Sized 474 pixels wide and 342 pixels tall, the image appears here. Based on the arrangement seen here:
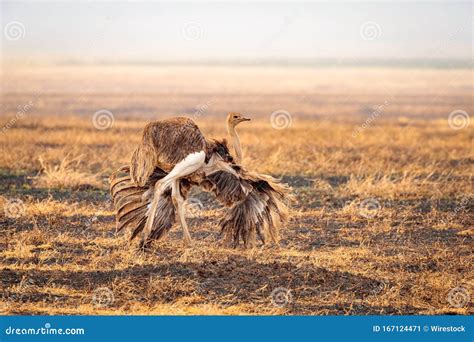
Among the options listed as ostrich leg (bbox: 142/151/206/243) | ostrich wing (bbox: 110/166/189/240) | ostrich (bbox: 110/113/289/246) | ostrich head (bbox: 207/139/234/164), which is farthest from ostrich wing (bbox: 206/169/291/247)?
ostrich wing (bbox: 110/166/189/240)

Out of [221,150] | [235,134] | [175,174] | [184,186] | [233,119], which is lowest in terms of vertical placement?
[184,186]

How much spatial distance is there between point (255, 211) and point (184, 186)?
91 centimetres

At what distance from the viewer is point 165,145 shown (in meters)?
11.2

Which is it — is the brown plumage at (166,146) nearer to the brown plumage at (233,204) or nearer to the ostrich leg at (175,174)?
the ostrich leg at (175,174)

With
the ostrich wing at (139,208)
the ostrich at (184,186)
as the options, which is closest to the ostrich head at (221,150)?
the ostrich at (184,186)

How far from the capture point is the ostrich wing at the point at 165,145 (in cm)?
1117

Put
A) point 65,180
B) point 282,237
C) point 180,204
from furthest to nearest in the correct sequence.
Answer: point 65,180 → point 282,237 → point 180,204

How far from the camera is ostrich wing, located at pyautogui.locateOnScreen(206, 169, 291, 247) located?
11406 millimetres

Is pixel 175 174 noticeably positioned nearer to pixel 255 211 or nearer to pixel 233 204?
pixel 233 204

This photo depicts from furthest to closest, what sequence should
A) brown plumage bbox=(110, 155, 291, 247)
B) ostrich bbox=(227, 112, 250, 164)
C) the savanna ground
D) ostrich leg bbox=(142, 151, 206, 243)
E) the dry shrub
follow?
the dry shrub, ostrich bbox=(227, 112, 250, 164), brown plumage bbox=(110, 155, 291, 247), ostrich leg bbox=(142, 151, 206, 243), the savanna ground

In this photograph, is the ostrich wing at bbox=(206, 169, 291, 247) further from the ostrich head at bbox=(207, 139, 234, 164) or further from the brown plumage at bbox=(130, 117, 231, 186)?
the brown plumage at bbox=(130, 117, 231, 186)

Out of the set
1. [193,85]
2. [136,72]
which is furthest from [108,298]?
[136,72]

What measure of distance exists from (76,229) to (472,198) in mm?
6322

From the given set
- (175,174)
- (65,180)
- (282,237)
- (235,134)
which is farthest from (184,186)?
(65,180)
